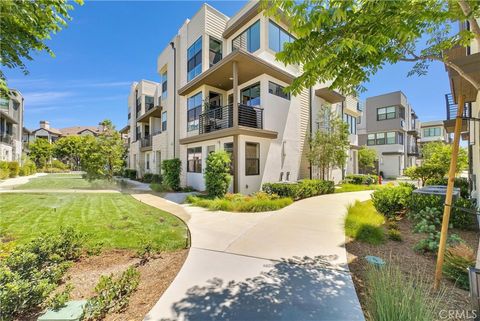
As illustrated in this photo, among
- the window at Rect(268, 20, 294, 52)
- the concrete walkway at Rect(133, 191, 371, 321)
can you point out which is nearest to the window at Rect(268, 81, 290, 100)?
the window at Rect(268, 20, 294, 52)

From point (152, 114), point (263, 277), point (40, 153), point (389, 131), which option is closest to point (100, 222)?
point (263, 277)

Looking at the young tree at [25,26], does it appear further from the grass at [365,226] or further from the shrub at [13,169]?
the shrub at [13,169]

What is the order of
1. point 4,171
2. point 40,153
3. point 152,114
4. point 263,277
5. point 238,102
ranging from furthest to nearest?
point 40,153, point 152,114, point 4,171, point 238,102, point 263,277

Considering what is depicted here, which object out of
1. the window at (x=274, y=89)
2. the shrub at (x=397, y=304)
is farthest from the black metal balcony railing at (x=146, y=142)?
the shrub at (x=397, y=304)

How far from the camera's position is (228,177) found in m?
11.3

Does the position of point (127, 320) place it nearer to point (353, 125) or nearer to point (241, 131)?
point (241, 131)

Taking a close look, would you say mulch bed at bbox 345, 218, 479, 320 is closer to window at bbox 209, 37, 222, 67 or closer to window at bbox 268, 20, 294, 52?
window at bbox 268, 20, 294, 52

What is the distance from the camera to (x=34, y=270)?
3463 mm

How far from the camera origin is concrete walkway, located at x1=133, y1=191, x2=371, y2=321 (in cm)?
297

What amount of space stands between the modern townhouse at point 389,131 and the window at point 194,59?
2933 cm

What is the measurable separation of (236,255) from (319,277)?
5.90ft

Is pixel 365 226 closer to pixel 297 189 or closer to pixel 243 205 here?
pixel 243 205

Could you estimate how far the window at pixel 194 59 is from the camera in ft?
53.4

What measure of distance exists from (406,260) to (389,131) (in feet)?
111
